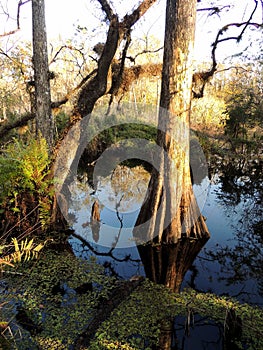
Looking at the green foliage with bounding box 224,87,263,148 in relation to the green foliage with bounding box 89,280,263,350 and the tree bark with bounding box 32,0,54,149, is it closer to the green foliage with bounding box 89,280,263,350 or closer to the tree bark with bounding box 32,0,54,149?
the tree bark with bounding box 32,0,54,149

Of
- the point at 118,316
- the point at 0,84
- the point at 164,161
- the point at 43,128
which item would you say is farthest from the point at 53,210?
the point at 0,84

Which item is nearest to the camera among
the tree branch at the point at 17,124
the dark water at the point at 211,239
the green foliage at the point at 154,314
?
the green foliage at the point at 154,314

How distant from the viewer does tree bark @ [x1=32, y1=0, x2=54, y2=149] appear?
5.07 m

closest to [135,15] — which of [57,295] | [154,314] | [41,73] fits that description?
[41,73]

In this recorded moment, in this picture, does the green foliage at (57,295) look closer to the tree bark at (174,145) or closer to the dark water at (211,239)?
the dark water at (211,239)

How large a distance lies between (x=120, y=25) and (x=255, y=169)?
301 inches

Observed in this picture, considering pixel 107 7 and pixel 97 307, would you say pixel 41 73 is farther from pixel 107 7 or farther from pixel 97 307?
pixel 97 307

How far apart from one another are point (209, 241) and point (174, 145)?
6.11ft

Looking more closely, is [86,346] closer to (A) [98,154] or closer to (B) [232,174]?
(B) [232,174]

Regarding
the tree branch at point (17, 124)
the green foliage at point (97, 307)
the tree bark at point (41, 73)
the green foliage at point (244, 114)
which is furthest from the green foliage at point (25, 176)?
the green foliage at point (244, 114)

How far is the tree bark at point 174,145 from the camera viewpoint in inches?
162

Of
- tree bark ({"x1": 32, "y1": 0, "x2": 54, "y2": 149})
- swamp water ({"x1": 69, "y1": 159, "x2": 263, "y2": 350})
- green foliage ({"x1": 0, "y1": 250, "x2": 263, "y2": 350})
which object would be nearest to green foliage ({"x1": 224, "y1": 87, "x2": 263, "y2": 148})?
swamp water ({"x1": 69, "y1": 159, "x2": 263, "y2": 350})

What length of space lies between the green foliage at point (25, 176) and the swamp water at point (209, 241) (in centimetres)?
96

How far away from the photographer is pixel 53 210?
4.64 metres
